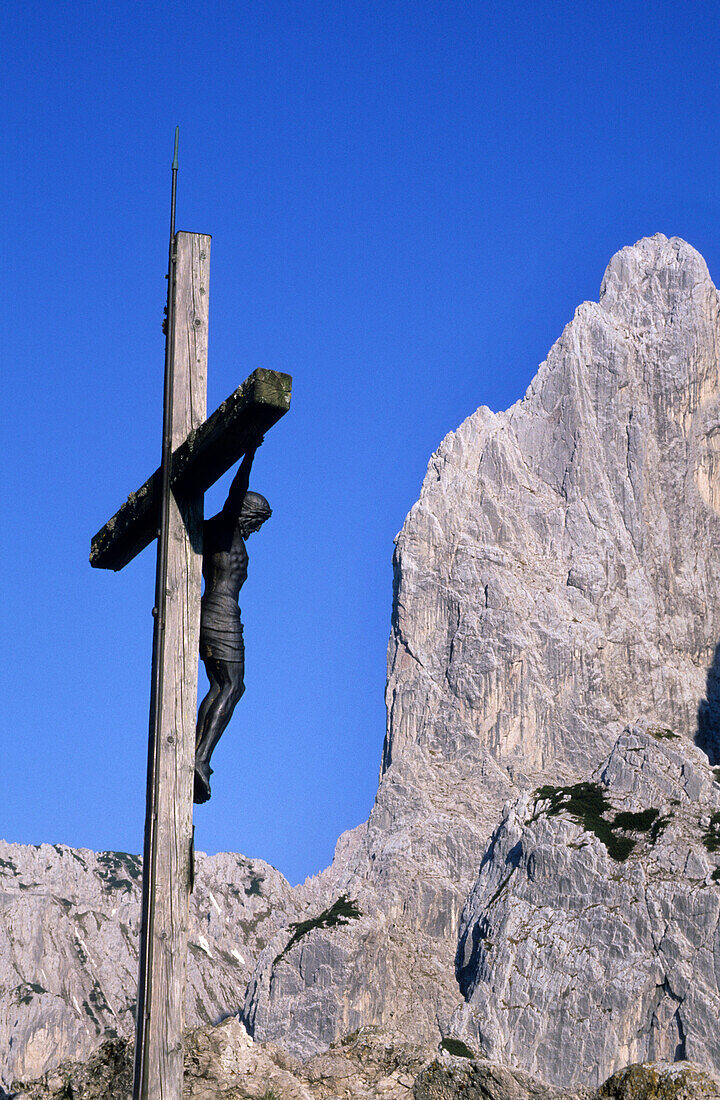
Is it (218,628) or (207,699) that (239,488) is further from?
(207,699)

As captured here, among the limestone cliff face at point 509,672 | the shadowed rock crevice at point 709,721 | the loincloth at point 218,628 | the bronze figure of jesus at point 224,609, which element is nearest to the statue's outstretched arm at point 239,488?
the bronze figure of jesus at point 224,609

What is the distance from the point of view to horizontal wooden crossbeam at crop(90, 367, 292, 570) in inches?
241

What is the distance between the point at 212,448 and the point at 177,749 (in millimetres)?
1415

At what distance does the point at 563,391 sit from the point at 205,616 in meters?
158

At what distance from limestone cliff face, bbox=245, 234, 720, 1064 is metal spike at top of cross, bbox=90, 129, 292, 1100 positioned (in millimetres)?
127403

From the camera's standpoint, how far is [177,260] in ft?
22.9

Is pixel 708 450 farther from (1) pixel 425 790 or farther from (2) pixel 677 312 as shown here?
(1) pixel 425 790

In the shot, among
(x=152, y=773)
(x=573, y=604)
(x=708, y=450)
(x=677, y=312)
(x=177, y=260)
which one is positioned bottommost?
(x=152, y=773)

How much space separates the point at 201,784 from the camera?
22.0 ft

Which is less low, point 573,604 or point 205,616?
point 573,604

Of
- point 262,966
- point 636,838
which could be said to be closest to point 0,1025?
point 262,966

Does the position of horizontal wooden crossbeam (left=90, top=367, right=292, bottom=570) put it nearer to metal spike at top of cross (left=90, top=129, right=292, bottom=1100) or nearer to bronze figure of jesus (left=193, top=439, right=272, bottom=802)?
metal spike at top of cross (left=90, top=129, right=292, bottom=1100)

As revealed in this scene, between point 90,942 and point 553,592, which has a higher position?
point 553,592

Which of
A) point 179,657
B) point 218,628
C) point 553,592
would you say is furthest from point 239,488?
point 553,592
